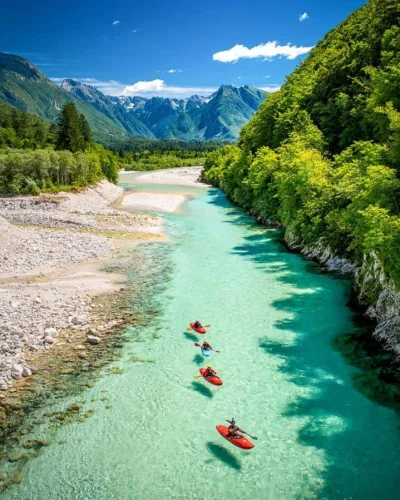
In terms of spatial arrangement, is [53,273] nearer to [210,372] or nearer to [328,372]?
[210,372]

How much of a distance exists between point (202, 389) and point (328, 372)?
22.4 feet

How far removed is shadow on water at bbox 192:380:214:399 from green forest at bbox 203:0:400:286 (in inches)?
455

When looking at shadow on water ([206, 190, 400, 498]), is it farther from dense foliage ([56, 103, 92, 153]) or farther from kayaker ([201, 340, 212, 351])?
dense foliage ([56, 103, 92, 153])

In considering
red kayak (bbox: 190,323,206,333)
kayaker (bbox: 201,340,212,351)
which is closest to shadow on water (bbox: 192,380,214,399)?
kayaker (bbox: 201,340,212,351)

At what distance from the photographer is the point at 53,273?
1332 inches

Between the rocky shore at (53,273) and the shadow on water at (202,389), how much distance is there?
23.7 feet

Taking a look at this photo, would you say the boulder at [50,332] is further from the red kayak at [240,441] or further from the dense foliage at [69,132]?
the dense foliage at [69,132]

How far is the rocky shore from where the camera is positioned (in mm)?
22061

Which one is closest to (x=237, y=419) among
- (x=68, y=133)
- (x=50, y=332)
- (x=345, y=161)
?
(x=50, y=332)

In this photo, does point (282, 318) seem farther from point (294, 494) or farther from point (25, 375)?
point (25, 375)

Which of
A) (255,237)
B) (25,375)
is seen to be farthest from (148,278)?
(255,237)

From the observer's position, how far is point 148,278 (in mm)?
34219

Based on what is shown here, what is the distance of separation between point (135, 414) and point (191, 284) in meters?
16.6

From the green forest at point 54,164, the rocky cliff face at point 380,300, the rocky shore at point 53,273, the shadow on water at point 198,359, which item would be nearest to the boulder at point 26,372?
the rocky shore at point 53,273
